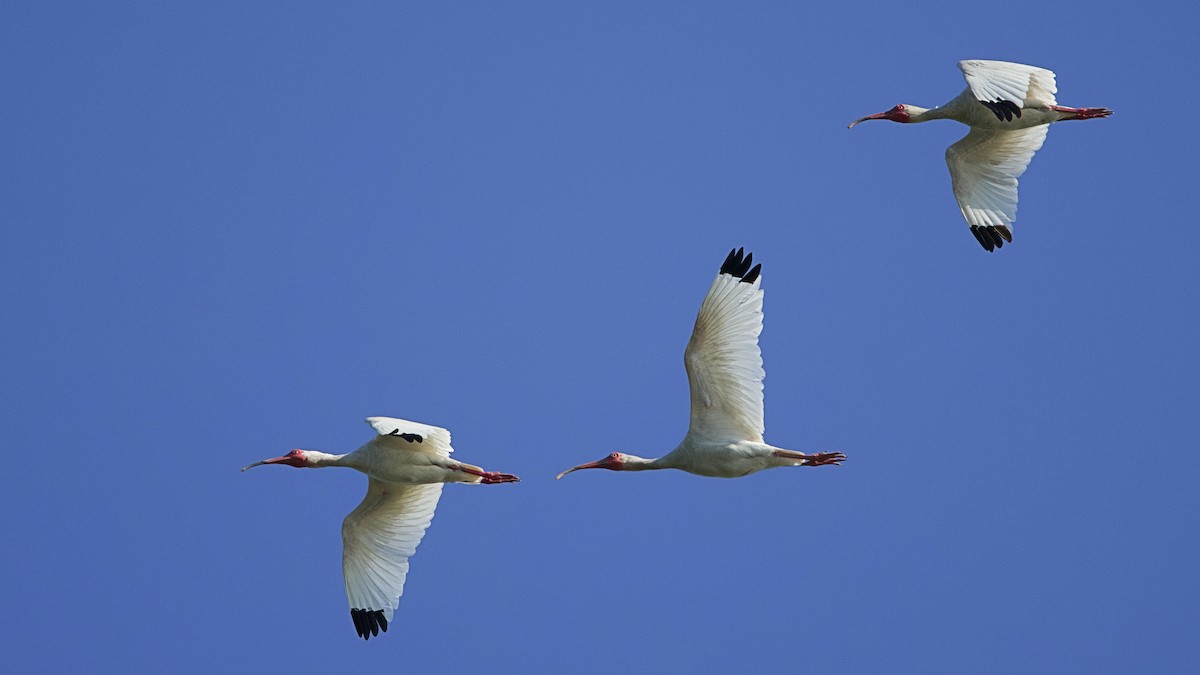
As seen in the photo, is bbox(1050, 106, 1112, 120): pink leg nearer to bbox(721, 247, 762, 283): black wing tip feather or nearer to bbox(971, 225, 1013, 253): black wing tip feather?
bbox(971, 225, 1013, 253): black wing tip feather

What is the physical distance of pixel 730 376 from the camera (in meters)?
17.1

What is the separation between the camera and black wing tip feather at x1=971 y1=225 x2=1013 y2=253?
21469 millimetres

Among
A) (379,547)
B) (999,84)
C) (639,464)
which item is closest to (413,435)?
(639,464)

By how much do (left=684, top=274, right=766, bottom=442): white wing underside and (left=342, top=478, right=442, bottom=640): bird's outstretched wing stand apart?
13.3 ft

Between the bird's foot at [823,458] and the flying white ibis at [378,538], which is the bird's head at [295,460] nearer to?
the flying white ibis at [378,538]

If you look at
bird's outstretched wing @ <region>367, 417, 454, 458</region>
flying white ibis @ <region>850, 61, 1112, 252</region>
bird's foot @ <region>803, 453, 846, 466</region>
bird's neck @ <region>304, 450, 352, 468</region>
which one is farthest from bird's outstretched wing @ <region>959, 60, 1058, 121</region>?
bird's neck @ <region>304, 450, 352, 468</region>

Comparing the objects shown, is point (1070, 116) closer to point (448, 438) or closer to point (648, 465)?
point (648, 465)

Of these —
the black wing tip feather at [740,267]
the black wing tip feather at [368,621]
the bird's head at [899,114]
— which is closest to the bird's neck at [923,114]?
the bird's head at [899,114]

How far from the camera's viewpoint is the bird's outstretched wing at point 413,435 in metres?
16.9

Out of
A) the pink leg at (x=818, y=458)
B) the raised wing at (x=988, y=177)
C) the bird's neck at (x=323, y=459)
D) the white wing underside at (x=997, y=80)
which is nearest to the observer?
the pink leg at (x=818, y=458)

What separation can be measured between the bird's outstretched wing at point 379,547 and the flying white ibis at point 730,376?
3922mm

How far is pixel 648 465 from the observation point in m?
18.4

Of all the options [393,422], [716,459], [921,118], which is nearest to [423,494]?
[393,422]

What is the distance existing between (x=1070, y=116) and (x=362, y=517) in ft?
30.6
